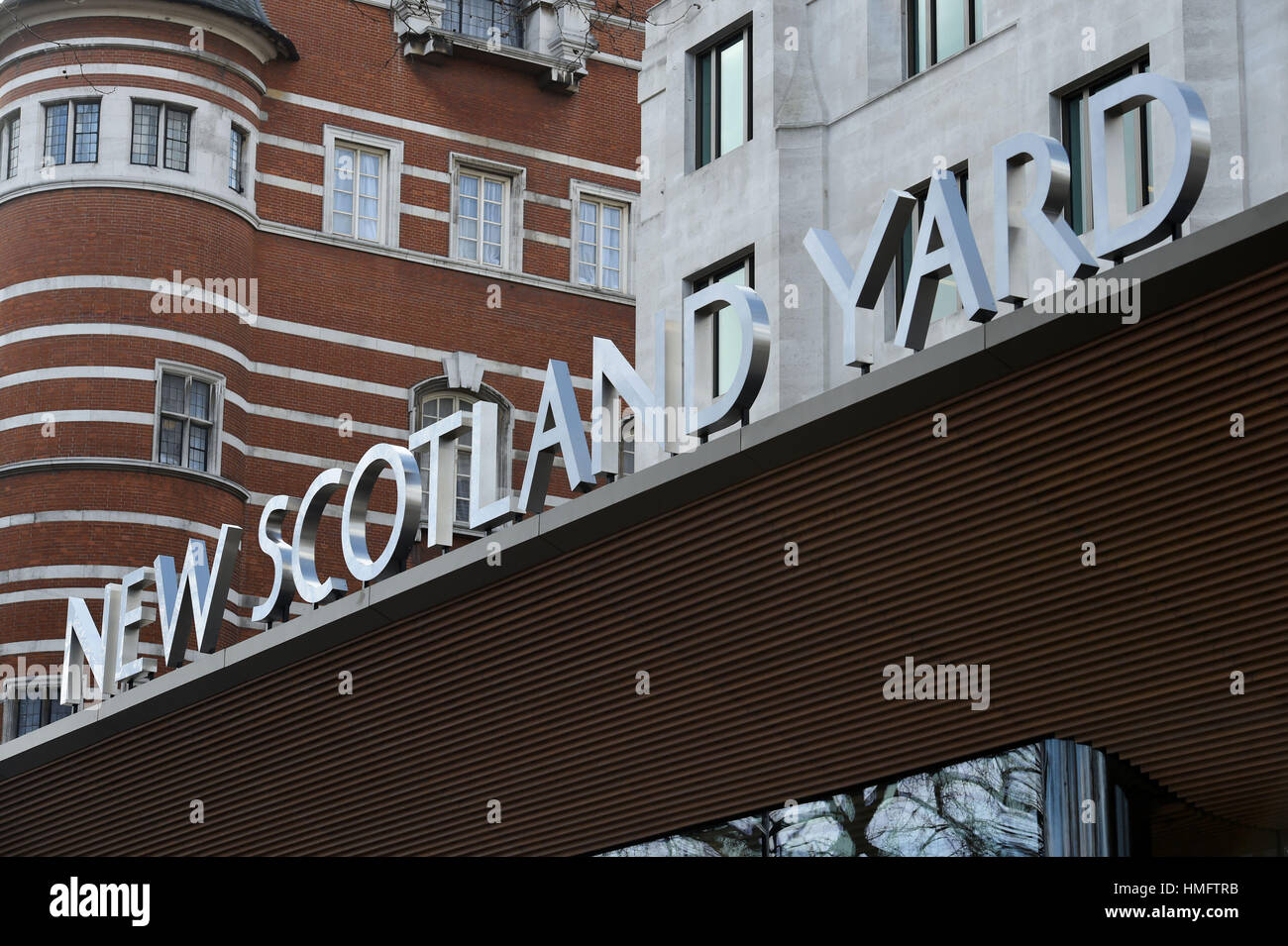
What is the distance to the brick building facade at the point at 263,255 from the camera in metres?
36.2

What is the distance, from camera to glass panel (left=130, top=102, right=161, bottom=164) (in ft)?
123

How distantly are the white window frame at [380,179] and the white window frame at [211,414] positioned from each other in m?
4.12

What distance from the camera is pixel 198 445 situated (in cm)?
3741

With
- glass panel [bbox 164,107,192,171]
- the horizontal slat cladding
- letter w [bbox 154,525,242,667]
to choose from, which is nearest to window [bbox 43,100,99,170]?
glass panel [bbox 164,107,192,171]

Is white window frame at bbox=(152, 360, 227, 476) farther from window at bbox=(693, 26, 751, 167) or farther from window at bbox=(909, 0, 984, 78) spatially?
window at bbox=(909, 0, 984, 78)

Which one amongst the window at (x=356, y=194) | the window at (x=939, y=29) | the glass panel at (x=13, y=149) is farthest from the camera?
the window at (x=356, y=194)

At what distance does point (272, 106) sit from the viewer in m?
40.0

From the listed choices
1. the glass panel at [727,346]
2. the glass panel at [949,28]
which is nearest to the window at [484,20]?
the glass panel at [727,346]

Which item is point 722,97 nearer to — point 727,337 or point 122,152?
point 727,337

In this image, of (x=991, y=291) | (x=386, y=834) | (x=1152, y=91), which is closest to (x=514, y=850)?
(x=386, y=834)

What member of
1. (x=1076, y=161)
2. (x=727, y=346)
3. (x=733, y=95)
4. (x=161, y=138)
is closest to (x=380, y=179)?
(x=161, y=138)

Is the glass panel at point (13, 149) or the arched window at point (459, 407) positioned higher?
the glass panel at point (13, 149)

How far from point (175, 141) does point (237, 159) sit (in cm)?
144

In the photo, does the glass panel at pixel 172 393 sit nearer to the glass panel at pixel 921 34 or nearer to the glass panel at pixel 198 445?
the glass panel at pixel 198 445
